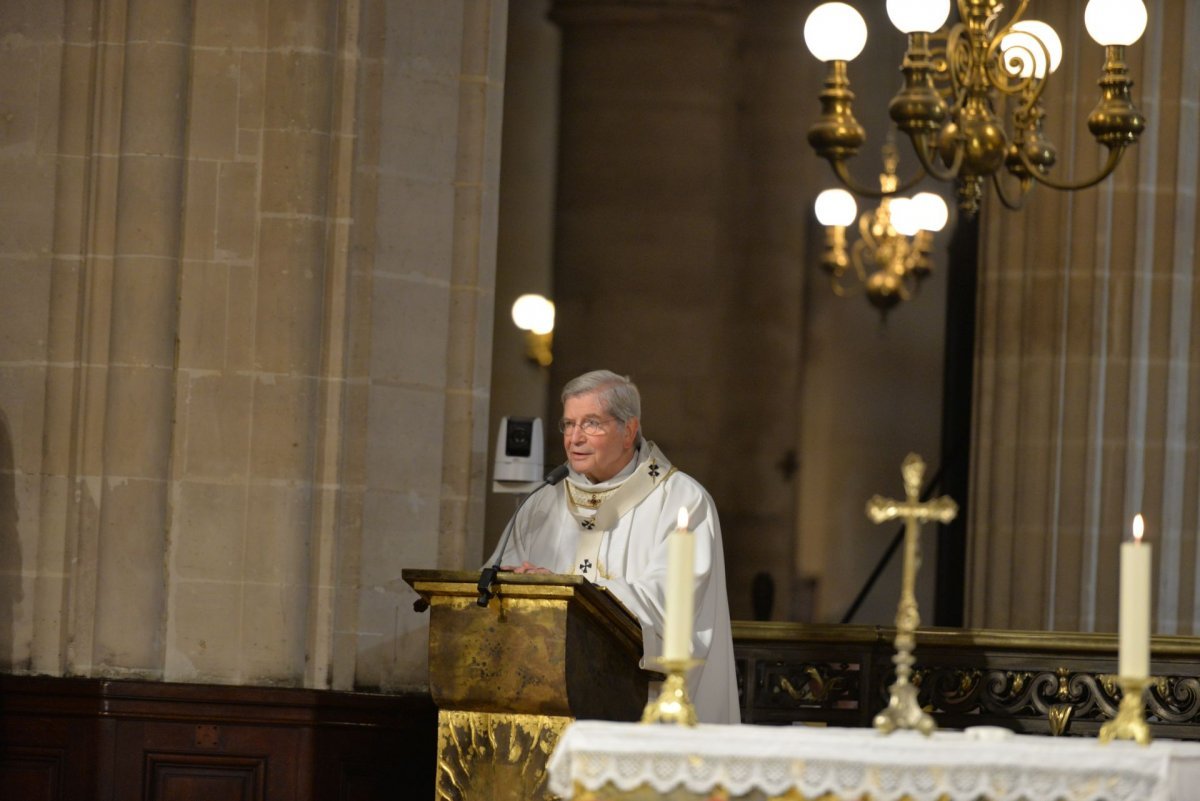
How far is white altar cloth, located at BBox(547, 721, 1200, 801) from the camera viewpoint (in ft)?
13.2

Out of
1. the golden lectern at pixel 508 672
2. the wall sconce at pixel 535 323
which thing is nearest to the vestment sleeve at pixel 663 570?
the golden lectern at pixel 508 672

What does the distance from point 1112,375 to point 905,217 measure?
2.63 meters

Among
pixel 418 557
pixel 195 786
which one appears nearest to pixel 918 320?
pixel 418 557

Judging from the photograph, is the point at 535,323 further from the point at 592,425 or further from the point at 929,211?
the point at 592,425

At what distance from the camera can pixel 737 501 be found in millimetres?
13070

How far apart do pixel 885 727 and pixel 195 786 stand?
135 inches

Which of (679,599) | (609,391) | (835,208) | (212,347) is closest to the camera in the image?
(679,599)

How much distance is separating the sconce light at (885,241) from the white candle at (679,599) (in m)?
8.03

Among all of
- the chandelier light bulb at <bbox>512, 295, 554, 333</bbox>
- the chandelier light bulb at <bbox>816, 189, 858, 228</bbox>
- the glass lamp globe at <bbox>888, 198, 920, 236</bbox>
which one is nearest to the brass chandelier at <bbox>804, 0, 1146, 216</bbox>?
the glass lamp globe at <bbox>888, 198, 920, 236</bbox>

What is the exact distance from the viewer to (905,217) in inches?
475

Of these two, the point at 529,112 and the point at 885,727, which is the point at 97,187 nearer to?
the point at 885,727

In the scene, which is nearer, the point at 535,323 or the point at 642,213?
the point at 535,323

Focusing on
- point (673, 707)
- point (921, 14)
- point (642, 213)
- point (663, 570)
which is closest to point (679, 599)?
point (673, 707)

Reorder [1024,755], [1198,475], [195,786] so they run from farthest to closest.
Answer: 1. [1198,475]
2. [195,786]
3. [1024,755]
